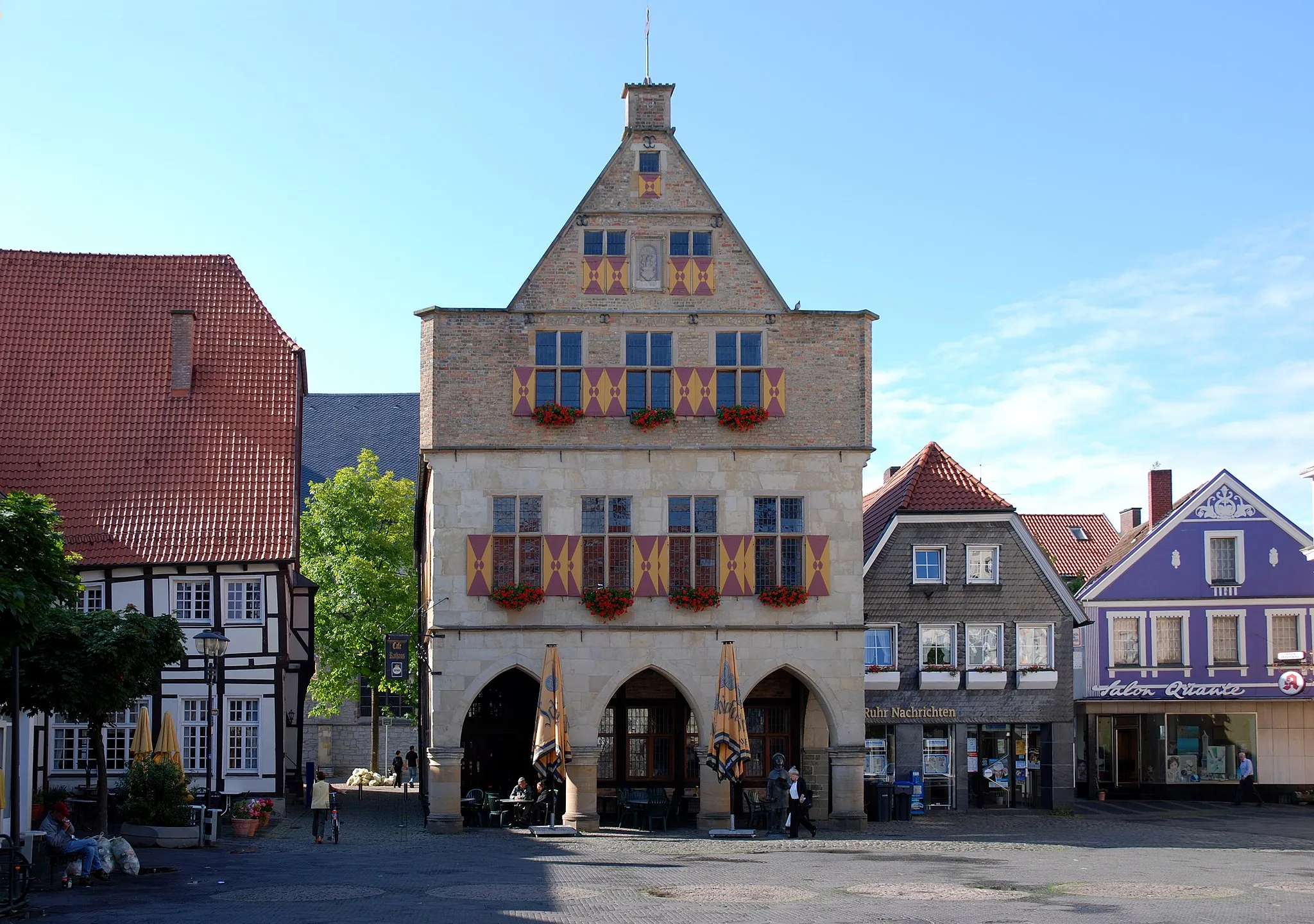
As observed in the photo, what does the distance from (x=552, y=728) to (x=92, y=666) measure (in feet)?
33.0

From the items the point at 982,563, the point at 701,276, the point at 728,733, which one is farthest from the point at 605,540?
the point at 982,563

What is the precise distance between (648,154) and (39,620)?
62.4 ft

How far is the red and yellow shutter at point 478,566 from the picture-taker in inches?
1259

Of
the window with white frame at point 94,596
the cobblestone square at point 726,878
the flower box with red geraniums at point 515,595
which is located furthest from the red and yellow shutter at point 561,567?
the window with white frame at point 94,596

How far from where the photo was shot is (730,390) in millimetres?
33031

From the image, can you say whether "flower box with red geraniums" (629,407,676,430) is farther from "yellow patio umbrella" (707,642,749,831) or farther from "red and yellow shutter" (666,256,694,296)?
"yellow patio umbrella" (707,642,749,831)

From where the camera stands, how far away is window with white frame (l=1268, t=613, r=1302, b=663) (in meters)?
42.6

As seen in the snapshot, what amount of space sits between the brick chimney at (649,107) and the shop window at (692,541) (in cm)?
797

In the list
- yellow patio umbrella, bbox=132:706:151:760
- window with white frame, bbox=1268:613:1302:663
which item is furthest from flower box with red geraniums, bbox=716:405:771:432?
window with white frame, bbox=1268:613:1302:663

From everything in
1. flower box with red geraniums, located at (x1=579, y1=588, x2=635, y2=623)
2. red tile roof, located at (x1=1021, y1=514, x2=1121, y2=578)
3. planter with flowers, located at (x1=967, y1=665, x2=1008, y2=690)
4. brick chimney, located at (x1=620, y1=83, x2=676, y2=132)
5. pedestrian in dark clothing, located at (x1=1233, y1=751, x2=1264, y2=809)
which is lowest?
pedestrian in dark clothing, located at (x1=1233, y1=751, x2=1264, y2=809)

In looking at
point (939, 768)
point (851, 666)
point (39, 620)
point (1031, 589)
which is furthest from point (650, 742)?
point (39, 620)

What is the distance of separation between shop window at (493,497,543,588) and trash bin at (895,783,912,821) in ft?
30.8

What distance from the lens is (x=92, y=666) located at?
22.8 metres

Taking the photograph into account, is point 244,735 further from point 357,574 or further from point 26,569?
point 26,569
